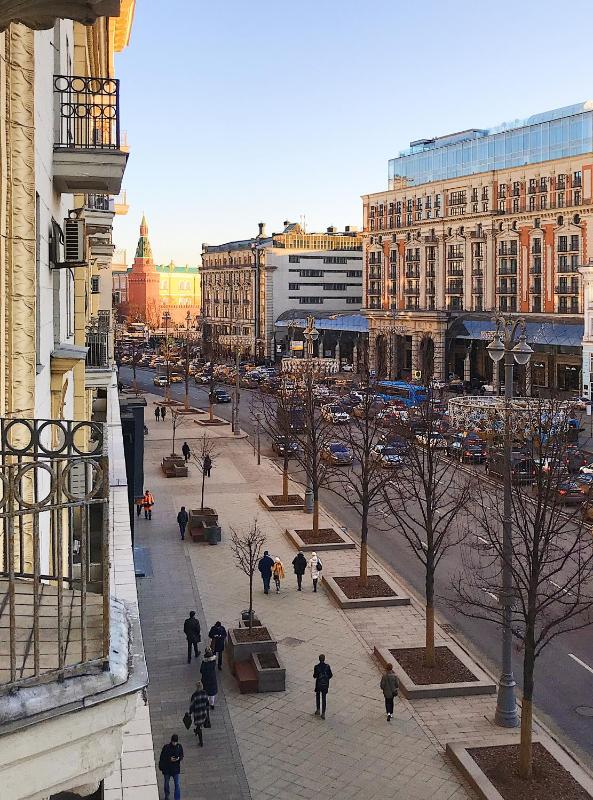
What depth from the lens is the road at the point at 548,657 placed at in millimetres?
16297

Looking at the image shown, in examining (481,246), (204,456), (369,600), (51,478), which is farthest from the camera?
(481,246)

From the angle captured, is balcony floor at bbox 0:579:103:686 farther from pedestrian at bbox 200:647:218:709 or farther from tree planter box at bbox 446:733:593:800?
pedestrian at bbox 200:647:218:709

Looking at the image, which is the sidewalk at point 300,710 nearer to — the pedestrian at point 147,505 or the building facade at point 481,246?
the pedestrian at point 147,505

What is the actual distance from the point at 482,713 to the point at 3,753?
50.0ft

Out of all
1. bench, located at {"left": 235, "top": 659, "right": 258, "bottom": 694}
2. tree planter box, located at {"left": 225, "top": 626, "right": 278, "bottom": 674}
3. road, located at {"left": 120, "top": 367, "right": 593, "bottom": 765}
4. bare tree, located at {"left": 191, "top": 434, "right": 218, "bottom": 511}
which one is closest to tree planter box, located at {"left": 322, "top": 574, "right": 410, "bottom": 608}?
road, located at {"left": 120, "top": 367, "right": 593, "bottom": 765}

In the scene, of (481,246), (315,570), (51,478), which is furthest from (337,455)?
(481,246)

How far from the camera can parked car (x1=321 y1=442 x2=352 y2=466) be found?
147ft

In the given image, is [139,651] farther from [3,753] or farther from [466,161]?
[466,161]

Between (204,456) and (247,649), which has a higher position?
(204,456)

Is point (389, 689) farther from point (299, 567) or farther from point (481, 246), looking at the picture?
point (481, 246)

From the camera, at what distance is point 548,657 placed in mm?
19312

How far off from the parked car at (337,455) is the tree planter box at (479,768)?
28851 mm

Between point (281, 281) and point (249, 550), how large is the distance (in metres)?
98.7

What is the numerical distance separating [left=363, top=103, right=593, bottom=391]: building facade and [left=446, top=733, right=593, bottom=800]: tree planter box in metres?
51.8
